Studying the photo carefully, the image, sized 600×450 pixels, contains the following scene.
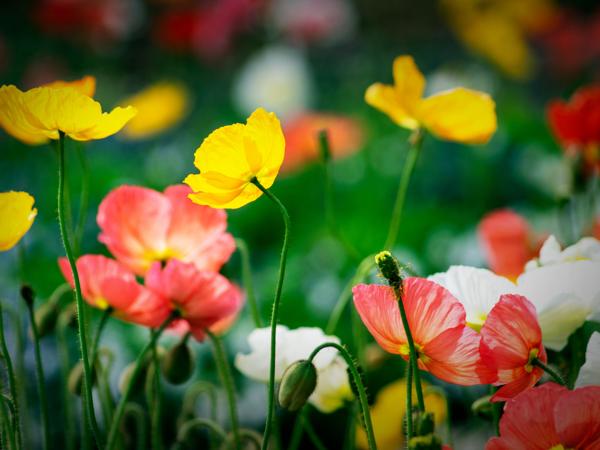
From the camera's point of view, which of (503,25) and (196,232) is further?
(503,25)

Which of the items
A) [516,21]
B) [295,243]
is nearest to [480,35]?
[516,21]

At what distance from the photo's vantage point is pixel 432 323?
0.46m

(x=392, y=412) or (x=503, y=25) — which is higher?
(x=503, y=25)

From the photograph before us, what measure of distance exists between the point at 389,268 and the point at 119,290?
0.18 metres

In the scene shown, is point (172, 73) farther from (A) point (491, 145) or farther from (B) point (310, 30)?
(A) point (491, 145)

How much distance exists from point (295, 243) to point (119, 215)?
41.8 inches

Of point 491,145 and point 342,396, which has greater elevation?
point 491,145

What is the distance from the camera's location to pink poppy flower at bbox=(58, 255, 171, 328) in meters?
0.54

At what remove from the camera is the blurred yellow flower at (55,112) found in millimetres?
474

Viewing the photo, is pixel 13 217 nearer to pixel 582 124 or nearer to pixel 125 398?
pixel 125 398

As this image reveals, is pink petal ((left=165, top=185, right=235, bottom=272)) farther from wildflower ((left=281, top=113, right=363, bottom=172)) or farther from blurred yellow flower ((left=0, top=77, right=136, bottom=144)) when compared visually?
wildflower ((left=281, top=113, right=363, bottom=172))

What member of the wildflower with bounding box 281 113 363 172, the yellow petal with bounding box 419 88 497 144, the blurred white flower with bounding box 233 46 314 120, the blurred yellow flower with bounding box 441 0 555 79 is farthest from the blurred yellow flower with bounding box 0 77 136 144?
Answer: the blurred white flower with bounding box 233 46 314 120

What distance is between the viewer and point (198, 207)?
0.59 m

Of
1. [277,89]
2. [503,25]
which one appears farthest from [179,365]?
[277,89]
